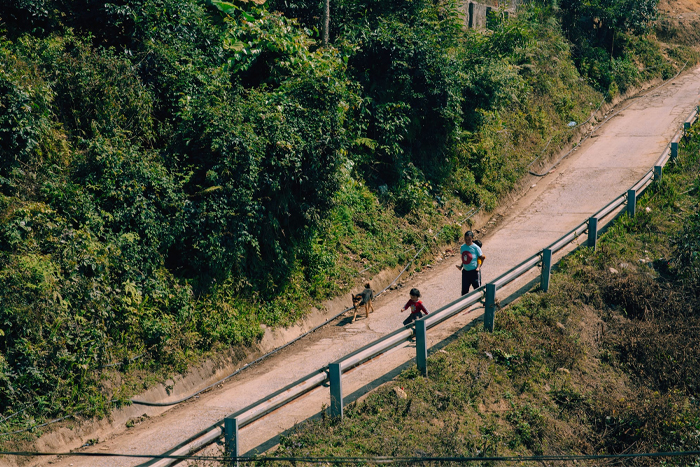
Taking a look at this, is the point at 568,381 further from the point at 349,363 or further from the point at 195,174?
the point at 195,174

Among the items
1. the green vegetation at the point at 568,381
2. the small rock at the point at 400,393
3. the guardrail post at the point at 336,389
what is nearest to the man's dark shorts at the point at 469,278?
the green vegetation at the point at 568,381

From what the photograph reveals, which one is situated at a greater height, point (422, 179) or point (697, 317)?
point (422, 179)

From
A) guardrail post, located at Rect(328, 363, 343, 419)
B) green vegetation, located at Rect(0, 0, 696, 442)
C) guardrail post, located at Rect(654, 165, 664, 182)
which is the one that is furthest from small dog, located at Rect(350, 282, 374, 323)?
guardrail post, located at Rect(654, 165, 664, 182)

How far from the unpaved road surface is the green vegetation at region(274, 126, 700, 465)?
2.30ft

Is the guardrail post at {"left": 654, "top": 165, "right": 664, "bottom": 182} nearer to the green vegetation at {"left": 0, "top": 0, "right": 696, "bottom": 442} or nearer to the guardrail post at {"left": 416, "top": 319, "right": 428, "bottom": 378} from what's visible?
the green vegetation at {"left": 0, "top": 0, "right": 696, "bottom": 442}

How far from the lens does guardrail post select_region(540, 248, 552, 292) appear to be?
12820 millimetres

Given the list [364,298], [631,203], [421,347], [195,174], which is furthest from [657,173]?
[195,174]

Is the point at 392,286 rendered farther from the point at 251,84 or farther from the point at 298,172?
the point at 251,84

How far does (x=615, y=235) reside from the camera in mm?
15734

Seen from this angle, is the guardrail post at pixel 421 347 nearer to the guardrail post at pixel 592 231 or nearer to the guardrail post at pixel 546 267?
the guardrail post at pixel 546 267

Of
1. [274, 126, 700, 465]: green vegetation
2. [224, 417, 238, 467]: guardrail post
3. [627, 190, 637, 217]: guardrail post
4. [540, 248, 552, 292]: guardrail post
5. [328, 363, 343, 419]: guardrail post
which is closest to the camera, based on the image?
[224, 417, 238, 467]: guardrail post

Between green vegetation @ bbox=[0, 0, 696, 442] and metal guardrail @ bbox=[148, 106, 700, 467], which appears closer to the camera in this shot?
metal guardrail @ bbox=[148, 106, 700, 467]

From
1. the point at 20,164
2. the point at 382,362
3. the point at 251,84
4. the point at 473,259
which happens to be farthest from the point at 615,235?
the point at 20,164

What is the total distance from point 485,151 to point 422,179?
353 cm
